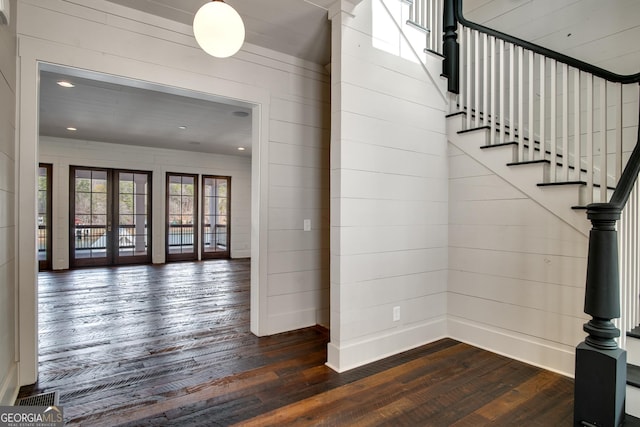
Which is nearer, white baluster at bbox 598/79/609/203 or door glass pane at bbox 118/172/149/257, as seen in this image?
→ white baluster at bbox 598/79/609/203

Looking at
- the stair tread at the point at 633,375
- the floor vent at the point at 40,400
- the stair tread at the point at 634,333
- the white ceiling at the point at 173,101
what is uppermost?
the white ceiling at the point at 173,101

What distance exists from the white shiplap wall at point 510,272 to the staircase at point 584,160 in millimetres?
133

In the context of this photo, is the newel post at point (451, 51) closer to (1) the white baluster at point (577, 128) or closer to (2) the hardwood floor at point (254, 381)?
(1) the white baluster at point (577, 128)

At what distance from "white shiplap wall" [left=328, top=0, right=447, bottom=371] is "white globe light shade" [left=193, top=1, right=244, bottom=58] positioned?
1.07 m

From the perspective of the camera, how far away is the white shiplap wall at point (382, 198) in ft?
8.90

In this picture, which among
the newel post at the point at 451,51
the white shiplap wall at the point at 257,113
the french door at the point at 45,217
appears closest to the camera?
the white shiplap wall at the point at 257,113

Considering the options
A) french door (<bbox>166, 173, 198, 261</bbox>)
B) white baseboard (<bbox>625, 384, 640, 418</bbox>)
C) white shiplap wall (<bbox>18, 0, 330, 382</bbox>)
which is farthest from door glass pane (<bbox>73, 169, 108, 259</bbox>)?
white baseboard (<bbox>625, 384, 640, 418</bbox>)

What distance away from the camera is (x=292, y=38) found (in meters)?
3.17

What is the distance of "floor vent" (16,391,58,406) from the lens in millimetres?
2074

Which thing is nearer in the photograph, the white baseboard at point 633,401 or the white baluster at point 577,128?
the white baseboard at point 633,401

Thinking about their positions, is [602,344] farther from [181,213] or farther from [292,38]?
[181,213]

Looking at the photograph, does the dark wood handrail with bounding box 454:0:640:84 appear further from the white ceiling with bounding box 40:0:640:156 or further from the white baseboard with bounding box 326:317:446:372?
the white baseboard with bounding box 326:317:446:372

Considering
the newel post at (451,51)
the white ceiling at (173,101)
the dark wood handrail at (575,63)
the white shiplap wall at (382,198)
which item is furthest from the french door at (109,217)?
the dark wood handrail at (575,63)

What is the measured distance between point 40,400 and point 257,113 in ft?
9.04
